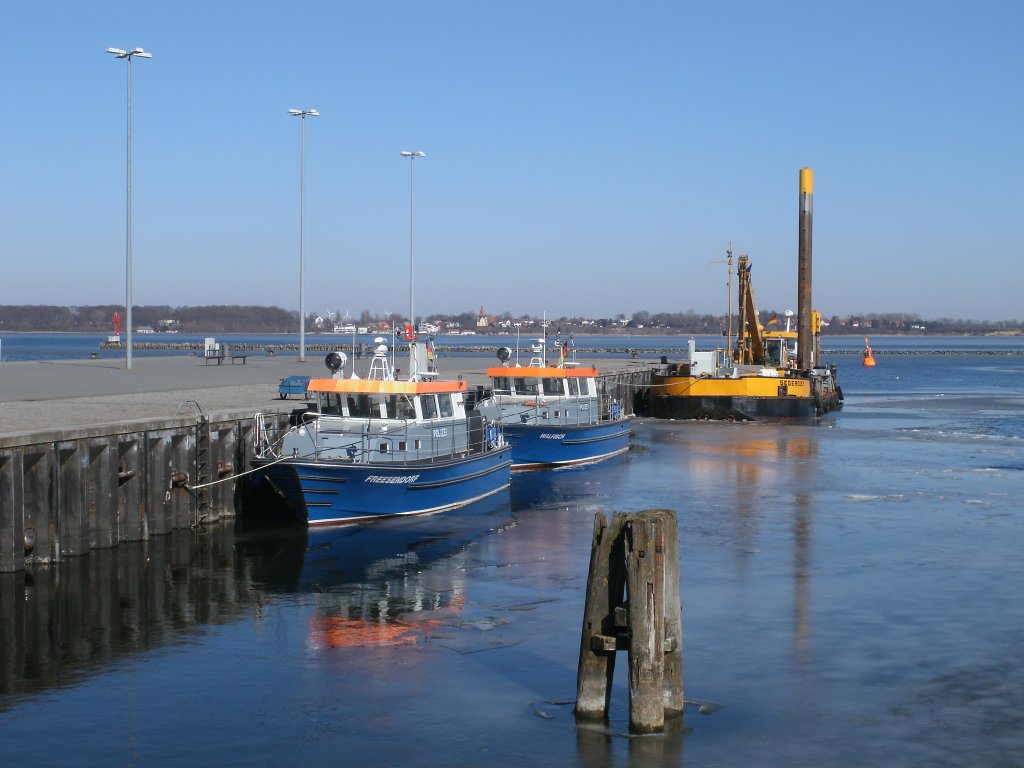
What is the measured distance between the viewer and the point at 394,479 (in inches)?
→ 903

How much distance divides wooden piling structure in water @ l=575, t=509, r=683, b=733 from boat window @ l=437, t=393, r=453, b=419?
45.3 feet

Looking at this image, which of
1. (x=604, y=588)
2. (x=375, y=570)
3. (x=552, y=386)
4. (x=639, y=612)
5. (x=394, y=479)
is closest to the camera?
(x=639, y=612)

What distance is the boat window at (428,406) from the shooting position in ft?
80.3

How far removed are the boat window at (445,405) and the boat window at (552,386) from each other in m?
8.81

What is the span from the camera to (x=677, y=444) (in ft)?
137

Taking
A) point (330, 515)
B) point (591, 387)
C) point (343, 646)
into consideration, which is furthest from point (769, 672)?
point (591, 387)

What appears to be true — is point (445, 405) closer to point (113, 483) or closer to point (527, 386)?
point (113, 483)

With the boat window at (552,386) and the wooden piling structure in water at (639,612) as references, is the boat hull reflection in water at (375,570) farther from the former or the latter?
the boat window at (552,386)

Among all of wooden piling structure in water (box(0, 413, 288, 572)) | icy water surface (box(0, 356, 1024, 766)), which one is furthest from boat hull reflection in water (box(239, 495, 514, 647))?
wooden piling structure in water (box(0, 413, 288, 572))

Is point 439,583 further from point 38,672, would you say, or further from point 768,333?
point 768,333

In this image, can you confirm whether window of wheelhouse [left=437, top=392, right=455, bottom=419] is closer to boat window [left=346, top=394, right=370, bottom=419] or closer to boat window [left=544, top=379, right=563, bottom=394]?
boat window [left=346, top=394, right=370, bottom=419]

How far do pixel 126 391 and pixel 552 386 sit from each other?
1177 cm

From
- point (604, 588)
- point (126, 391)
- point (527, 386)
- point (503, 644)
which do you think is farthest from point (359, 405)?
point (604, 588)

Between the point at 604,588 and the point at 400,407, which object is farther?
the point at 400,407
